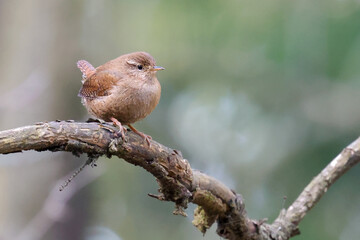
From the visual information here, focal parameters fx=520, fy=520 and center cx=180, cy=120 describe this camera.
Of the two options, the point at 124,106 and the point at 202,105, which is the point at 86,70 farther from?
the point at 202,105

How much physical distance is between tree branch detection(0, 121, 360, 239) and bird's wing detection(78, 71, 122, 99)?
0.50 meters

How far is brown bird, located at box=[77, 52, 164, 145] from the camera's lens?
2637 millimetres

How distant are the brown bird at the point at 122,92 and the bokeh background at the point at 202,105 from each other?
1208 mm

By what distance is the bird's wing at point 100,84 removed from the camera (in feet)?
8.93

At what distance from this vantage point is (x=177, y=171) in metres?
2.39

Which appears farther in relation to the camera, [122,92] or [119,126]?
[122,92]

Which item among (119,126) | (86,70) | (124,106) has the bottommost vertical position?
(119,126)

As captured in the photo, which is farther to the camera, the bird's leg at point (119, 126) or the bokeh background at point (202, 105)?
the bokeh background at point (202, 105)

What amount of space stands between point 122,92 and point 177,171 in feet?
1.82

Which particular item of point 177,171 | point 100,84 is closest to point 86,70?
point 100,84

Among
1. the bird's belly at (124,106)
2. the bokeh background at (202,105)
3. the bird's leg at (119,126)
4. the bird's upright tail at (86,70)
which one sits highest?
the bokeh background at (202,105)

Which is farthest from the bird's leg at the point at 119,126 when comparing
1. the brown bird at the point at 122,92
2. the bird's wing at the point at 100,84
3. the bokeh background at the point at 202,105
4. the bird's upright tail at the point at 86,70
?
the bokeh background at the point at 202,105

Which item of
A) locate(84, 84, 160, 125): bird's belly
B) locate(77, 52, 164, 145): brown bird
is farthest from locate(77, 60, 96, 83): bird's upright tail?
locate(84, 84, 160, 125): bird's belly

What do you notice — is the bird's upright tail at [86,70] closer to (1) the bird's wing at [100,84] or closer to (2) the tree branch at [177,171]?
(1) the bird's wing at [100,84]
